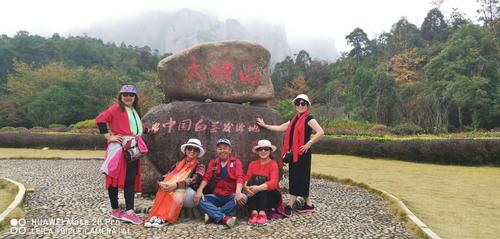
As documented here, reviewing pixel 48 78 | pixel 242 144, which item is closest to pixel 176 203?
pixel 242 144

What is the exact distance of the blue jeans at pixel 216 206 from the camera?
522cm

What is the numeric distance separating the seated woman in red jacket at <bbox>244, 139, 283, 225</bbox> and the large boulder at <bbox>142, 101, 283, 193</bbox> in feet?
4.68

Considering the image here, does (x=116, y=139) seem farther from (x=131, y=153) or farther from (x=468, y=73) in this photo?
(x=468, y=73)

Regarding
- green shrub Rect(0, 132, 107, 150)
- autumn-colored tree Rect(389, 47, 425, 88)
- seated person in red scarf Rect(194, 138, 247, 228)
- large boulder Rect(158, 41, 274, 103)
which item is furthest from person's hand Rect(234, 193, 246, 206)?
autumn-colored tree Rect(389, 47, 425, 88)

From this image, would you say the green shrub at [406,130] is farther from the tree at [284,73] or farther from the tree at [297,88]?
the tree at [284,73]

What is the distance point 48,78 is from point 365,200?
41724 mm

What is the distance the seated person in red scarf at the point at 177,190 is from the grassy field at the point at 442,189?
3.29 meters

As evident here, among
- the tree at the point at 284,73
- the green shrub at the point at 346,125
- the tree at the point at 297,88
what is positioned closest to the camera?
the green shrub at the point at 346,125

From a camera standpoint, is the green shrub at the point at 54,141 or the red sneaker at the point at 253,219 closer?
the red sneaker at the point at 253,219

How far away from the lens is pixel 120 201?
20.2 ft

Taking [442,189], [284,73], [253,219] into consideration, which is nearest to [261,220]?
[253,219]

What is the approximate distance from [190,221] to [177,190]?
0.55 m

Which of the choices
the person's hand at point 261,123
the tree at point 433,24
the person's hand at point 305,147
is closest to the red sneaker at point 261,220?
the person's hand at point 305,147

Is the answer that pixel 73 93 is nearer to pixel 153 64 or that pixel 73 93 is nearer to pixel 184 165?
pixel 153 64
